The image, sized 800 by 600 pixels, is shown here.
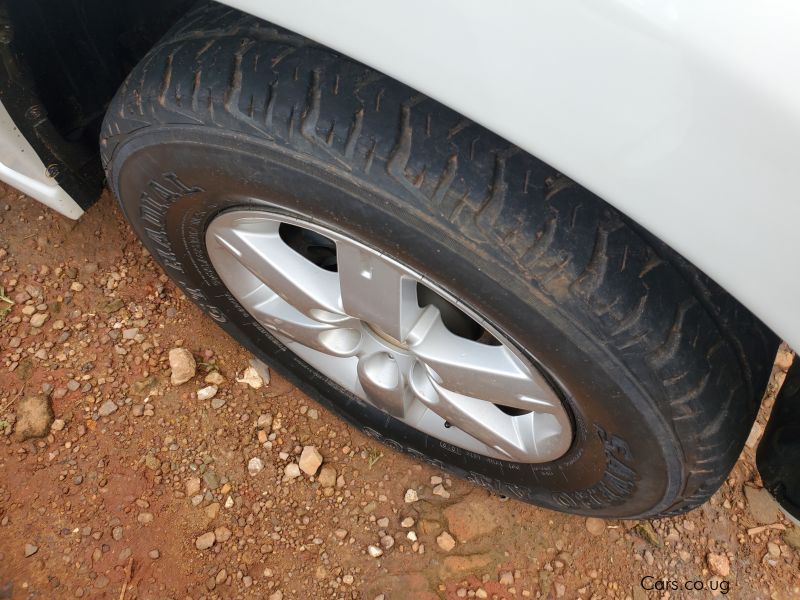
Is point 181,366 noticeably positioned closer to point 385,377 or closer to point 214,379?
point 214,379

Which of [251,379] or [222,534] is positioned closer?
[222,534]

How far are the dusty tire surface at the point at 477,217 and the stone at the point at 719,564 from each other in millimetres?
649

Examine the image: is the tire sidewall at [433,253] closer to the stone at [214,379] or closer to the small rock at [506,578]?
the small rock at [506,578]

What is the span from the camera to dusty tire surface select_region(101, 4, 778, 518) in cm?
103

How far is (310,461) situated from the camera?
1.87 m

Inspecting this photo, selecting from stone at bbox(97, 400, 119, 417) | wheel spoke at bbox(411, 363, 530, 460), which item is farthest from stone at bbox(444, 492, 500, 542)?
stone at bbox(97, 400, 119, 417)

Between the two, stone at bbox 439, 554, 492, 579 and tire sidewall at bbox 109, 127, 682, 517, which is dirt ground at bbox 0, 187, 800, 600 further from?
tire sidewall at bbox 109, 127, 682, 517

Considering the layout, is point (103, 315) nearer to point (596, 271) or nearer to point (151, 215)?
point (151, 215)

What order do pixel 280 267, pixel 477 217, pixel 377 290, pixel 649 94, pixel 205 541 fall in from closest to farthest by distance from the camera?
pixel 649 94, pixel 477 217, pixel 377 290, pixel 280 267, pixel 205 541

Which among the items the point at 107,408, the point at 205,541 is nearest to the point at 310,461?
the point at 205,541

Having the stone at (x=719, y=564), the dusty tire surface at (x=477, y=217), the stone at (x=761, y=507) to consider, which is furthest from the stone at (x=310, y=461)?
the stone at (x=761, y=507)

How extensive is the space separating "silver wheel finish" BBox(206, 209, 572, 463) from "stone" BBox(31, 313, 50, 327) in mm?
732

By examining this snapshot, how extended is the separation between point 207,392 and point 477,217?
47.5 inches

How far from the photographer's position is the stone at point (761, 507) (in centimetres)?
191
